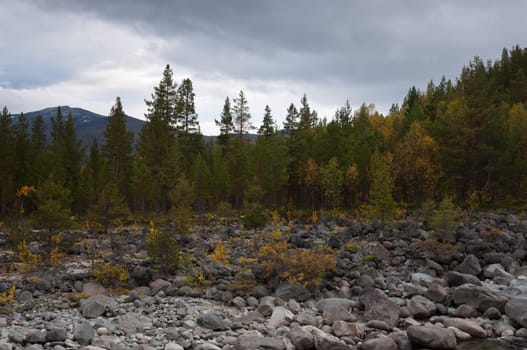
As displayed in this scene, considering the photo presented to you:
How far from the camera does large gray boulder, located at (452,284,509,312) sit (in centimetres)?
1475

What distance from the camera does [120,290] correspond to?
1745 centimetres

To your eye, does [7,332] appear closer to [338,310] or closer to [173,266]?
[173,266]

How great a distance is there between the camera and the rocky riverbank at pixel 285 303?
11867mm

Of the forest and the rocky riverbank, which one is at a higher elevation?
the forest

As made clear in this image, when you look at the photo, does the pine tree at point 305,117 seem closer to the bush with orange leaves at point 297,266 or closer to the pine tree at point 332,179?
the pine tree at point 332,179

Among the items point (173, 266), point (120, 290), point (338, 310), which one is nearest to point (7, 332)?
point (120, 290)

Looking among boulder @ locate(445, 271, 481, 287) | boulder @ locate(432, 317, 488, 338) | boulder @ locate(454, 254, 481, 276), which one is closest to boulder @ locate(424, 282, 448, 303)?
boulder @ locate(432, 317, 488, 338)

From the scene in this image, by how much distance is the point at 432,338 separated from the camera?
38.9 ft

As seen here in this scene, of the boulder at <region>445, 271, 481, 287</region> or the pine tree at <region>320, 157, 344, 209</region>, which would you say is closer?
the boulder at <region>445, 271, 481, 287</region>

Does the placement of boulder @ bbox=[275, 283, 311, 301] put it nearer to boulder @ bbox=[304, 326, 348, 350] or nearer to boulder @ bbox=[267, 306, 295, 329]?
boulder @ bbox=[267, 306, 295, 329]

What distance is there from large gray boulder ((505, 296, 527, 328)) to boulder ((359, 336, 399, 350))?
16.2ft

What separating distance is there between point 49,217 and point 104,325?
1112cm

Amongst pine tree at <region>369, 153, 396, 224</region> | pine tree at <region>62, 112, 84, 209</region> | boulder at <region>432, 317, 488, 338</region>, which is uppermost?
pine tree at <region>62, 112, 84, 209</region>

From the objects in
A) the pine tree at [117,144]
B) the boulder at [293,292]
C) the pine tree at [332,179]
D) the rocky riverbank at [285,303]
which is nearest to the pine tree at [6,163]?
the pine tree at [117,144]
